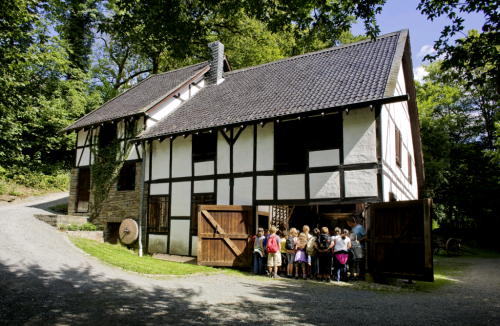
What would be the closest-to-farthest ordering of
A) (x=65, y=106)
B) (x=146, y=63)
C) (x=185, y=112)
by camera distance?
(x=185, y=112)
(x=65, y=106)
(x=146, y=63)

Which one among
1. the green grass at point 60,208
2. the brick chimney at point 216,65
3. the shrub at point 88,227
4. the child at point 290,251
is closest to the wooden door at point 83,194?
the green grass at point 60,208

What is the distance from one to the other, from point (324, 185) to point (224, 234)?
11.5 ft

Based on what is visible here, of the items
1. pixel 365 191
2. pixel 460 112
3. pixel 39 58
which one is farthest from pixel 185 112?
pixel 460 112

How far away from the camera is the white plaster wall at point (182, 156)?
1396 centimetres

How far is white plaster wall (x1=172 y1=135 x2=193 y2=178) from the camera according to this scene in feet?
45.8

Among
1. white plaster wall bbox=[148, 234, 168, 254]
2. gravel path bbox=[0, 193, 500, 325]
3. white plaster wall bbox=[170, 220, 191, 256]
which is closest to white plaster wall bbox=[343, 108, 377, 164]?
gravel path bbox=[0, 193, 500, 325]

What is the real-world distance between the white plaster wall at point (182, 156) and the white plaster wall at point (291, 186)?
4001 millimetres

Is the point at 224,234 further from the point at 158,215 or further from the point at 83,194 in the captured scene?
the point at 83,194

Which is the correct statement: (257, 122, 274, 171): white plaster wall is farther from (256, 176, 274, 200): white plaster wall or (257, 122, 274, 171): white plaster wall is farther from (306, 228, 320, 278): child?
(306, 228, 320, 278): child

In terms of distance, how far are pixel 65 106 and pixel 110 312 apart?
2333 cm

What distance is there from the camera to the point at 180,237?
44.5 ft

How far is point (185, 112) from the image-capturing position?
15750 mm

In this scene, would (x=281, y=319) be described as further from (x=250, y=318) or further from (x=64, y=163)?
(x=64, y=163)

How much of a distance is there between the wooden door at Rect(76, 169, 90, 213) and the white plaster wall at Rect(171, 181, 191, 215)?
5807mm
